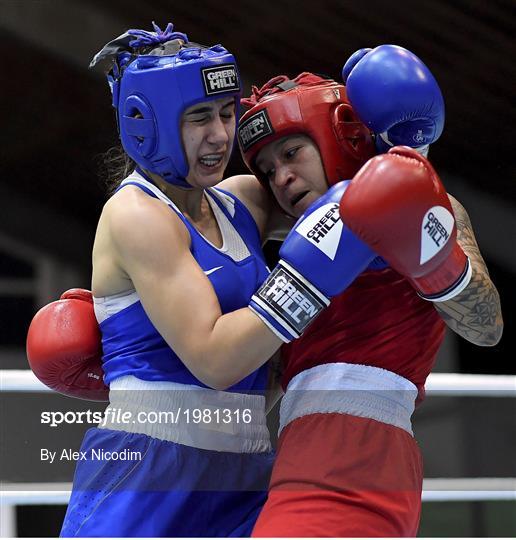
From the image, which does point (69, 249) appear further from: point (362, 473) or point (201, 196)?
point (362, 473)

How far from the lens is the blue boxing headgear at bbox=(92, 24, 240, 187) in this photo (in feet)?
5.41

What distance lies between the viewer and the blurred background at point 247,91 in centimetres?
396

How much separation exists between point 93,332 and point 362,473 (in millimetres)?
576

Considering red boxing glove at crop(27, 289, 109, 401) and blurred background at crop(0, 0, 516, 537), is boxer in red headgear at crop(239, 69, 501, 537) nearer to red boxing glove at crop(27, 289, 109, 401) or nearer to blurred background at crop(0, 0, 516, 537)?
red boxing glove at crop(27, 289, 109, 401)

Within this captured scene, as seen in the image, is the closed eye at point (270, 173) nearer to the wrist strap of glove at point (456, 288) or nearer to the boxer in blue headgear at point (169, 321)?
the boxer in blue headgear at point (169, 321)

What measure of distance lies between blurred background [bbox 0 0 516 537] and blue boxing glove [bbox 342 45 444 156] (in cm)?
228

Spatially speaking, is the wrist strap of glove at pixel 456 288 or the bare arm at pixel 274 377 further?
the bare arm at pixel 274 377

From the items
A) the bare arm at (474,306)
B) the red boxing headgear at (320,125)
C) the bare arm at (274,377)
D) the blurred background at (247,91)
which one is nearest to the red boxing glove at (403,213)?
the bare arm at (474,306)

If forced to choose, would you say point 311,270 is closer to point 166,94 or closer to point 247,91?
point 166,94

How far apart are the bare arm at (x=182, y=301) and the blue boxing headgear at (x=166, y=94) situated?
0.29ft

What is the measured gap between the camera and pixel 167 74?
1646 mm

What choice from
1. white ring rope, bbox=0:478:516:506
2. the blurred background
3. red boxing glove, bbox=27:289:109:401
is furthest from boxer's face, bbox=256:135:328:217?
the blurred background

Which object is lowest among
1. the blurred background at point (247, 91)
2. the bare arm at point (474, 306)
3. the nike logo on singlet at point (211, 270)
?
the blurred background at point (247, 91)

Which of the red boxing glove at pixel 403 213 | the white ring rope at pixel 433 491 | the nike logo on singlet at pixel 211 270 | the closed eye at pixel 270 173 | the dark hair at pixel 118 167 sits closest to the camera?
the red boxing glove at pixel 403 213
